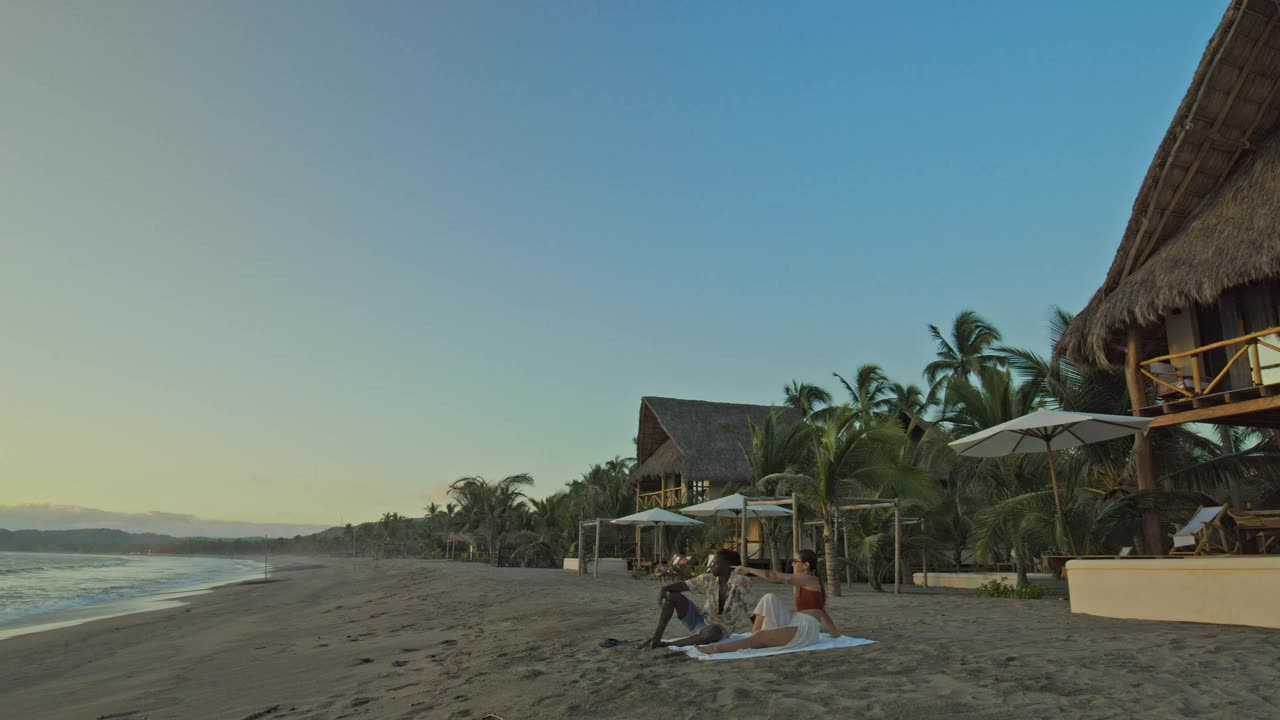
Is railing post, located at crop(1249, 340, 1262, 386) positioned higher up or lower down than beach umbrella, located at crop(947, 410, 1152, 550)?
higher up

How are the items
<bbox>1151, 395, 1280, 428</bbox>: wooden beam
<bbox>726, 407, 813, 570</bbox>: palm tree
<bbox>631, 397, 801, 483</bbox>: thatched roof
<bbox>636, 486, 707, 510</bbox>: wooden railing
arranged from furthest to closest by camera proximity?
1. <bbox>631, 397, 801, 483</bbox>: thatched roof
2. <bbox>636, 486, 707, 510</bbox>: wooden railing
3. <bbox>726, 407, 813, 570</bbox>: palm tree
4. <bbox>1151, 395, 1280, 428</bbox>: wooden beam

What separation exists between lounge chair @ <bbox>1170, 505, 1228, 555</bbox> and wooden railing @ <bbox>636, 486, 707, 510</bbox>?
587 inches

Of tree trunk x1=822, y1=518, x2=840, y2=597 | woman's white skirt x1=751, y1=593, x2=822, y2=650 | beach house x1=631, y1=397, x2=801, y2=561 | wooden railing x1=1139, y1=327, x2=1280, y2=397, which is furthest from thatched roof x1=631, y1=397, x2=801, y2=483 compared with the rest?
woman's white skirt x1=751, y1=593, x2=822, y2=650

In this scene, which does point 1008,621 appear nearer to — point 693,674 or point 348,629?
point 693,674

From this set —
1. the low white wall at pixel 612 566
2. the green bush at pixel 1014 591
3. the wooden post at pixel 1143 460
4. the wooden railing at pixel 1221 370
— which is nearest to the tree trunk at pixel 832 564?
the green bush at pixel 1014 591

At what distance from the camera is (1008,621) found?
23.6 feet

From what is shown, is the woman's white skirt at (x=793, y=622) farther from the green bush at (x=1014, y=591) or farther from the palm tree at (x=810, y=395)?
the palm tree at (x=810, y=395)

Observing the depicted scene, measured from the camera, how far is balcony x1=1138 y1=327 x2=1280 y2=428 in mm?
8430

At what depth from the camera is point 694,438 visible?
24.7m

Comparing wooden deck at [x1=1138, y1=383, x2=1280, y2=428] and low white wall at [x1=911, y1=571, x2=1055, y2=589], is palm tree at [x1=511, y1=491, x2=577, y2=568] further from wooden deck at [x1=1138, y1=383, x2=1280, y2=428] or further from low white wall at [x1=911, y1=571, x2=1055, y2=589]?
wooden deck at [x1=1138, y1=383, x2=1280, y2=428]

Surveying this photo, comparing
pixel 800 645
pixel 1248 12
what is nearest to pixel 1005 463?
pixel 1248 12

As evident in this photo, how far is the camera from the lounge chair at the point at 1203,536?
7934mm

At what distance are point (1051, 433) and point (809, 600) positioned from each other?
18.0 ft

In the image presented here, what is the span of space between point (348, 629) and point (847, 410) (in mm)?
7731
